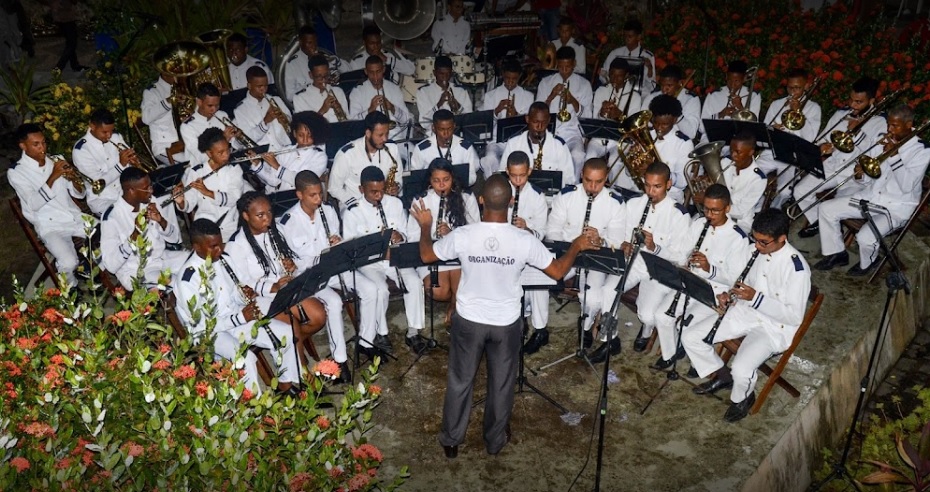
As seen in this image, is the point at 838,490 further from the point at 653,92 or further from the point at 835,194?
the point at 653,92

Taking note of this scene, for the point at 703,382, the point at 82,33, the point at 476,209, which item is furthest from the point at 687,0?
the point at 82,33

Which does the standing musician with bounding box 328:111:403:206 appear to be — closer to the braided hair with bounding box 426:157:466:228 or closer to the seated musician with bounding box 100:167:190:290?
the braided hair with bounding box 426:157:466:228

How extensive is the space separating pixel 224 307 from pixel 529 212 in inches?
130

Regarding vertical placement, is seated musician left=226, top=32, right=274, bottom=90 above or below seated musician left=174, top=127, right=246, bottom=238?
above

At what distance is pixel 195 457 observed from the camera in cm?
373

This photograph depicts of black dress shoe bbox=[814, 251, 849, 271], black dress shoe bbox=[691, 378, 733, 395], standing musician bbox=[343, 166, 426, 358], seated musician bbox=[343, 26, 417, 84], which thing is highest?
seated musician bbox=[343, 26, 417, 84]

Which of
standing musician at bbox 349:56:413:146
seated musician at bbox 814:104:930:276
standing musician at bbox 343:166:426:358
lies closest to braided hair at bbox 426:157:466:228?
standing musician at bbox 343:166:426:358

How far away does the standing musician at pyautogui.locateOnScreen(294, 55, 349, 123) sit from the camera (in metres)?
10.3

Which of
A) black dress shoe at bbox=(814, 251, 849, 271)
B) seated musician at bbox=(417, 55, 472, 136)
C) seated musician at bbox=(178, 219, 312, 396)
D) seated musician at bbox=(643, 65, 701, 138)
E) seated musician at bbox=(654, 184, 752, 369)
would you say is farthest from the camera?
seated musician at bbox=(417, 55, 472, 136)

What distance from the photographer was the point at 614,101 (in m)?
10.9

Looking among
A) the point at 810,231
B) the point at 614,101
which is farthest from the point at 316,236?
the point at 810,231

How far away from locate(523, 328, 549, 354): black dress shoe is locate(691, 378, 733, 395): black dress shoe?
1528mm

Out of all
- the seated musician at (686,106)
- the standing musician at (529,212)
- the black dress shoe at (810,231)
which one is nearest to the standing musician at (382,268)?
the standing musician at (529,212)

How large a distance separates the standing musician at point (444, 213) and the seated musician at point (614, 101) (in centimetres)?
276
